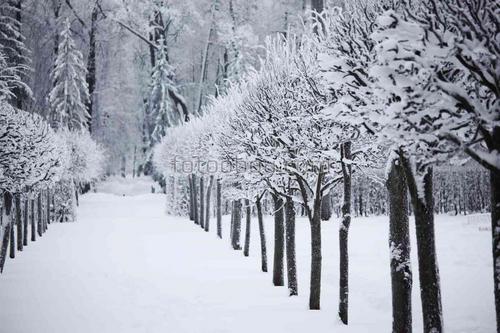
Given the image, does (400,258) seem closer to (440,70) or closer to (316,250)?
(316,250)

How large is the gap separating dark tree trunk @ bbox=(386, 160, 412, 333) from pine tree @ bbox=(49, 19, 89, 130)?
3537cm

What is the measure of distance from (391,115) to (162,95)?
136ft

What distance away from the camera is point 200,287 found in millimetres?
11500

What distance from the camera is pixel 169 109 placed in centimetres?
4522

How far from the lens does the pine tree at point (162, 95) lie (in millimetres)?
41225

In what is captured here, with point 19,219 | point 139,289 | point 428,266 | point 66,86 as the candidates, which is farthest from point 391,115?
point 66,86

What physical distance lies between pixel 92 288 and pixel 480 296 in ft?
32.5

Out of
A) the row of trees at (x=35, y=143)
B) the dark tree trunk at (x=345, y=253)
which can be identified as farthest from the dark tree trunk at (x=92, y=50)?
the dark tree trunk at (x=345, y=253)

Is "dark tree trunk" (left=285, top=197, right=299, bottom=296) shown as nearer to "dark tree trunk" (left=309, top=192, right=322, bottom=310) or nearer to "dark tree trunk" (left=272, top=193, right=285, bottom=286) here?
"dark tree trunk" (left=272, top=193, right=285, bottom=286)

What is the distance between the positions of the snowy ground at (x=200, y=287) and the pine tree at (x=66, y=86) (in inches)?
738

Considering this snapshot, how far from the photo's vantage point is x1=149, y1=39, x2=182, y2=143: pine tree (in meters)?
41.2

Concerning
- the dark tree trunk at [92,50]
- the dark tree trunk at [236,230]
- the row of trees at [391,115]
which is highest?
the dark tree trunk at [92,50]

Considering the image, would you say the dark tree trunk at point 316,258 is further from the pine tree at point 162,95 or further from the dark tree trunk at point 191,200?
the pine tree at point 162,95

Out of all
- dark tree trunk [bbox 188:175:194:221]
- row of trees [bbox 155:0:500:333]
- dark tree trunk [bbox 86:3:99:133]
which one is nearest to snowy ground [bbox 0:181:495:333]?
row of trees [bbox 155:0:500:333]
